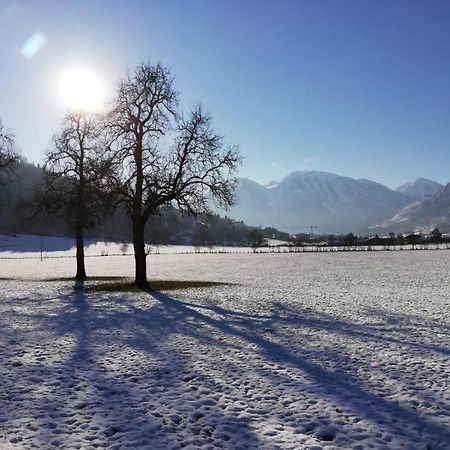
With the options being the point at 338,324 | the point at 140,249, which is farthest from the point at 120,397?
the point at 140,249

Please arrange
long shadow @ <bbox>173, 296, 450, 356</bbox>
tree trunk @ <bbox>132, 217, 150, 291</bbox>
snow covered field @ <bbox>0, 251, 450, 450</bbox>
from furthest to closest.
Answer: tree trunk @ <bbox>132, 217, 150, 291</bbox>, long shadow @ <bbox>173, 296, 450, 356</bbox>, snow covered field @ <bbox>0, 251, 450, 450</bbox>

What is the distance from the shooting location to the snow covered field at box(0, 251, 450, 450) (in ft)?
25.5

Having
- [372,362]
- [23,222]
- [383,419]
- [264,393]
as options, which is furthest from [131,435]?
[23,222]

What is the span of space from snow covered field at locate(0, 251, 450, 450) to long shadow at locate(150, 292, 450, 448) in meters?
0.04

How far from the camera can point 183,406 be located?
8.98m

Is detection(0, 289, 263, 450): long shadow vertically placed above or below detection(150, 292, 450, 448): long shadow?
above

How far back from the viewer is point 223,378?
10852 mm

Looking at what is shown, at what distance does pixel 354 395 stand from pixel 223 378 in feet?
10.6

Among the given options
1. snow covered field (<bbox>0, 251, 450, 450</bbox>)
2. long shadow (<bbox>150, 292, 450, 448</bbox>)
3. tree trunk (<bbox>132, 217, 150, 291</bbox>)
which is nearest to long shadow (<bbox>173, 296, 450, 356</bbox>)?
snow covered field (<bbox>0, 251, 450, 450</bbox>)

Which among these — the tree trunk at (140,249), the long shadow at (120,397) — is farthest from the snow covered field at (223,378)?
the tree trunk at (140,249)

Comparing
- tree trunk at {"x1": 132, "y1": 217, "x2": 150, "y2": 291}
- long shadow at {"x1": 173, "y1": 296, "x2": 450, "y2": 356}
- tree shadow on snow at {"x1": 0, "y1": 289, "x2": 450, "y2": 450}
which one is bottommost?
long shadow at {"x1": 173, "y1": 296, "x2": 450, "y2": 356}

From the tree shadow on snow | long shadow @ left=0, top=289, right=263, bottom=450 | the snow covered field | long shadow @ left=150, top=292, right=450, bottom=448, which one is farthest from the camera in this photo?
long shadow @ left=150, top=292, right=450, bottom=448

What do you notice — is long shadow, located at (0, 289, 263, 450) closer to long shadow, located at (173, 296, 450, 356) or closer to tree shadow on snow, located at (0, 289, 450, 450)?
tree shadow on snow, located at (0, 289, 450, 450)

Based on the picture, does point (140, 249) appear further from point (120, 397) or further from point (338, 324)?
point (120, 397)
